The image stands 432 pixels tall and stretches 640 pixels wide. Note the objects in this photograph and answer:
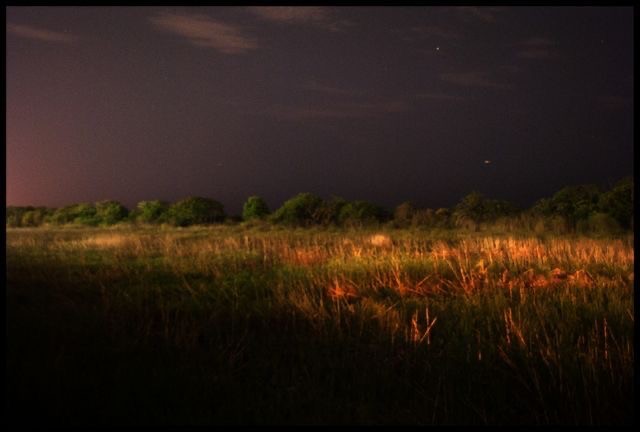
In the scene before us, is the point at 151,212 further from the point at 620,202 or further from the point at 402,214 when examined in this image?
the point at 620,202

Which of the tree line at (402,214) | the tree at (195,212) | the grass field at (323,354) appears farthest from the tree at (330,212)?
the grass field at (323,354)

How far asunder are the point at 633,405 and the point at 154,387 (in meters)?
3.28

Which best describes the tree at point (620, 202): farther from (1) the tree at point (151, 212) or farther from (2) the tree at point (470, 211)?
(1) the tree at point (151, 212)

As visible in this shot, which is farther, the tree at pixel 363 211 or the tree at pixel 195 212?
the tree at pixel 195 212

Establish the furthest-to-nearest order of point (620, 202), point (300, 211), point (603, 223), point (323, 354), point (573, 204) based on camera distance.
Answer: point (300, 211) → point (573, 204) → point (620, 202) → point (603, 223) → point (323, 354)

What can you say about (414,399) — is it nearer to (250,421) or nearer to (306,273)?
(250,421)

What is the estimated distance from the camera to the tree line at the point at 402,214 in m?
19.7

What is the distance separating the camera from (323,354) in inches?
146

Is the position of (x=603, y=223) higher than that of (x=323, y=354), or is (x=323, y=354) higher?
(x=323, y=354)

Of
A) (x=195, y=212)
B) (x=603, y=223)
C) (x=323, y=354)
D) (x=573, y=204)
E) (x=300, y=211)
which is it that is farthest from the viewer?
(x=195, y=212)

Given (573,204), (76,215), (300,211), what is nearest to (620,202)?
(573,204)

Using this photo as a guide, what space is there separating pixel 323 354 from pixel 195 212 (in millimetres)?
31165

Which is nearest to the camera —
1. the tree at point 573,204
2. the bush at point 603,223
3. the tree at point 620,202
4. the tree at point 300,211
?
the bush at point 603,223

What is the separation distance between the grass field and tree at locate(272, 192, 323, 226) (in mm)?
19577
